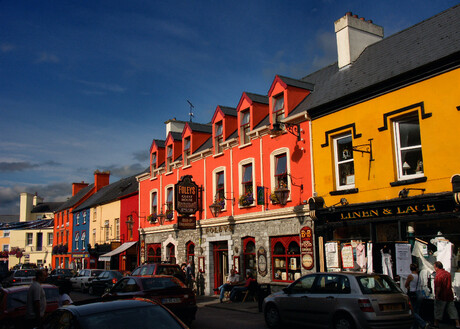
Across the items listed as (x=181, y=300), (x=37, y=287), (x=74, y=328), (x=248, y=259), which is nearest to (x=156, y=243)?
(x=248, y=259)

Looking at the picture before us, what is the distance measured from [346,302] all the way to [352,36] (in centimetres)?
1261

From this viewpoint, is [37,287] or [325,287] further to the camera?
[325,287]

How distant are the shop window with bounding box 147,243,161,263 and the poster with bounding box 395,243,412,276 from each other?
18.8 meters

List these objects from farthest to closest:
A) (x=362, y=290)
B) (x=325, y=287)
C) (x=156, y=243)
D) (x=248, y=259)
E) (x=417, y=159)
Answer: (x=156, y=243) → (x=248, y=259) → (x=417, y=159) → (x=325, y=287) → (x=362, y=290)

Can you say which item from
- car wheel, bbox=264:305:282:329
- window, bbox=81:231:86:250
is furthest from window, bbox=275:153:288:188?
window, bbox=81:231:86:250

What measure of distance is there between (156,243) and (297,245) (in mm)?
14115

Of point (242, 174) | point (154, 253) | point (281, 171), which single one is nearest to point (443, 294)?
point (281, 171)

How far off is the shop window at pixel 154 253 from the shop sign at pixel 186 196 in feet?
23.4

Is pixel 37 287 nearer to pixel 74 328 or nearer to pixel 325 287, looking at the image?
pixel 74 328

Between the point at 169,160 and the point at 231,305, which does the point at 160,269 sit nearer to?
the point at 231,305

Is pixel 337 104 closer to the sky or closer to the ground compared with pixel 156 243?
closer to the sky

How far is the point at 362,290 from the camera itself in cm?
1020

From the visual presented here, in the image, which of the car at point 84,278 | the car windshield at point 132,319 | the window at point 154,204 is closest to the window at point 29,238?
the car at point 84,278

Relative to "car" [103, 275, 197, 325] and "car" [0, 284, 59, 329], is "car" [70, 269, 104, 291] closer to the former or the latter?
"car" [103, 275, 197, 325]
